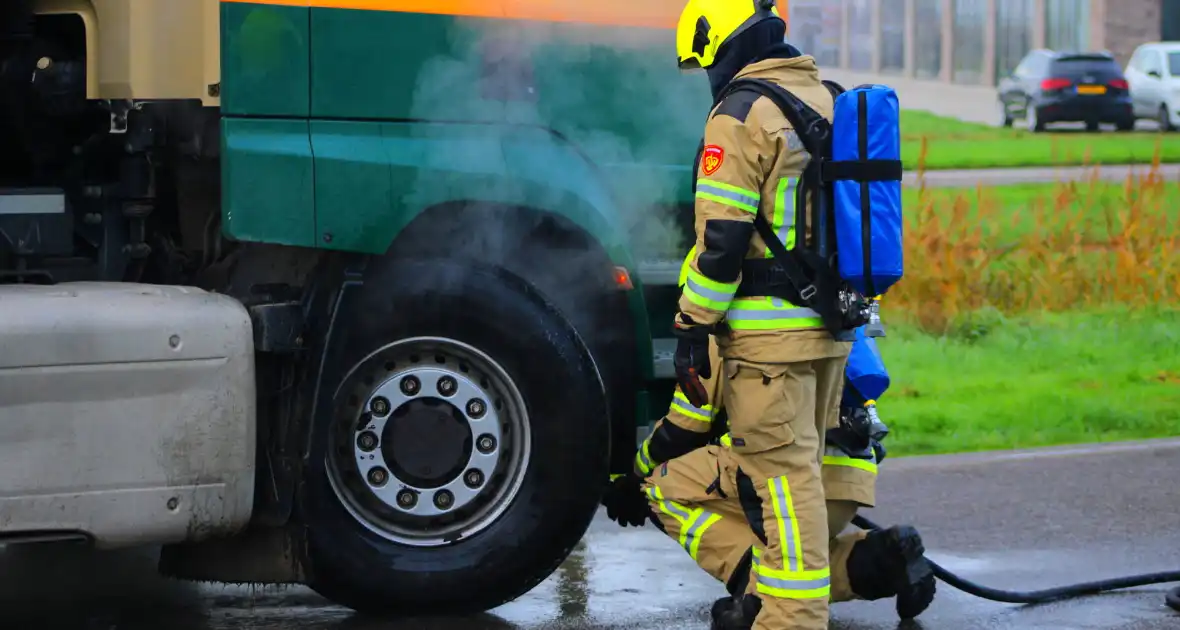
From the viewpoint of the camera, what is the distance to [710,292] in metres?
3.99

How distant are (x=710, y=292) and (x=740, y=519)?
732 mm

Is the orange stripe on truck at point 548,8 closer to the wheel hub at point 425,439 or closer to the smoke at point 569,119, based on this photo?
the smoke at point 569,119

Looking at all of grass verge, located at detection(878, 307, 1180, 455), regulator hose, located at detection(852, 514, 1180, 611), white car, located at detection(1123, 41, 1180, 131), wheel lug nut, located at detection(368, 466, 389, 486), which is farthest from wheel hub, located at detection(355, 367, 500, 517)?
white car, located at detection(1123, 41, 1180, 131)

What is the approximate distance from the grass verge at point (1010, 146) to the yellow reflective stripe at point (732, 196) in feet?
18.5

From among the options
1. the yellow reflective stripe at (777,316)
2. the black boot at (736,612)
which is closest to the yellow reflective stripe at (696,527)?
the black boot at (736,612)

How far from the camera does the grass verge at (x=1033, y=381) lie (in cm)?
738

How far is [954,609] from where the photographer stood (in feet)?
15.5

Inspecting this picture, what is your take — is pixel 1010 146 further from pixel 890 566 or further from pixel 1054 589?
pixel 890 566

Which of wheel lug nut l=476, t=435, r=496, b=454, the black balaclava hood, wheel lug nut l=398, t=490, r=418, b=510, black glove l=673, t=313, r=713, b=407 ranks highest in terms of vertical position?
the black balaclava hood

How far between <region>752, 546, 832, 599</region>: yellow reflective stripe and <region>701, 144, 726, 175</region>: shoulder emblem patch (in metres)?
0.97

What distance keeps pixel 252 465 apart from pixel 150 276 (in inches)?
29.0

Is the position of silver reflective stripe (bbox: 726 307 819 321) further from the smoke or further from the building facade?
the building facade

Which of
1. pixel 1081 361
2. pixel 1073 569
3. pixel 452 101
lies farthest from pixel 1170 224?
pixel 452 101

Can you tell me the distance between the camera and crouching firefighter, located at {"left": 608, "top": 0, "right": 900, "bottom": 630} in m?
4.01
